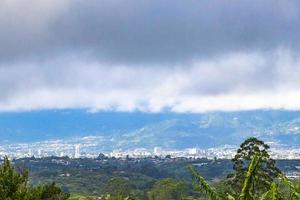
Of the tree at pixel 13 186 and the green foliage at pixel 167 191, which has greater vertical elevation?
the tree at pixel 13 186

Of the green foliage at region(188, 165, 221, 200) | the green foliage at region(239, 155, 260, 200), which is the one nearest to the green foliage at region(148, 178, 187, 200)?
the green foliage at region(188, 165, 221, 200)

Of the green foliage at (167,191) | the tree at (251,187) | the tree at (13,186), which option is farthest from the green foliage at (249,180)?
the green foliage at (167,191)

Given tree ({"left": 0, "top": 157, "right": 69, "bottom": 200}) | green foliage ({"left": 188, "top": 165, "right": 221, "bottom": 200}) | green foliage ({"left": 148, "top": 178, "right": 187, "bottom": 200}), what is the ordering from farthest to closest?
green foliage ({"left": 148, "top": 178, "right": 187, "bottom": 200}), tree ({"left": 0, "top": 157, "right": 69, "bottom": 200}), green foliage ({"left": 188, "top": 165, "right": 221, "bottom": 200})

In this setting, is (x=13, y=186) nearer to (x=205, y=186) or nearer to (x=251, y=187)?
(x=205, y=186)

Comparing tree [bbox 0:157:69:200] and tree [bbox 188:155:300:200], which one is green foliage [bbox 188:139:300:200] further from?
tree [bbox 0:157:69:200]

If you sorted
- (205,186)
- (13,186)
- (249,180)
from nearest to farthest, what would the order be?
(249,180)
(205,186)
(13,186)

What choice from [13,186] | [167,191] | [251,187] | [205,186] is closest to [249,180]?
[251,187]

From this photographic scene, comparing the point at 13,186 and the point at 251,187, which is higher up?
the point at 251,187

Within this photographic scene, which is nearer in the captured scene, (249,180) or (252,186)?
(249,180)

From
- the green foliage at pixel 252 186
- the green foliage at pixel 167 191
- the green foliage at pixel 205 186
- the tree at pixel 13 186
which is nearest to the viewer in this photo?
the green foliage at pixel 252 186

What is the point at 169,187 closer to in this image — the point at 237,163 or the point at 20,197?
the point at 237,163

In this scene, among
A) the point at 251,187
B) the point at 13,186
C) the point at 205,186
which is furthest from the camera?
the point at 13,186

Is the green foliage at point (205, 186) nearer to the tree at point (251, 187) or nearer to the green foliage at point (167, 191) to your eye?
the tree at point (251, 187)
